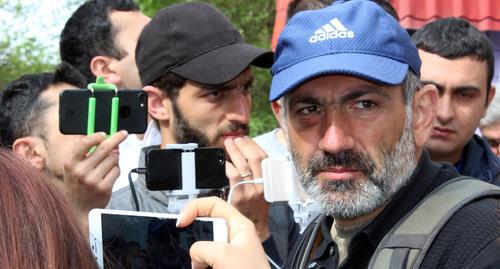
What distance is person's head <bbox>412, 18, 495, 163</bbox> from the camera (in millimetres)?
3305

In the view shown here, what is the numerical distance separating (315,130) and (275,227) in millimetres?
1112

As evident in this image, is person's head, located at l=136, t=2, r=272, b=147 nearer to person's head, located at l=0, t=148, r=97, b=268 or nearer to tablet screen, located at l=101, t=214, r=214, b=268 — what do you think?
tablet screen, located at l=101, t=214, r=214, b=268

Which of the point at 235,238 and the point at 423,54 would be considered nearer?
the point at 235,238

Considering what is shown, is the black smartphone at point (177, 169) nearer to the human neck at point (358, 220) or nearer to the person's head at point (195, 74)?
the human neck at point (358, 220)

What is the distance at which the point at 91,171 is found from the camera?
2.57 m

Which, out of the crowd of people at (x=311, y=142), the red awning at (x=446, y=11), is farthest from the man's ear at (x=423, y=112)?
the red awning at (x=446, y=11)

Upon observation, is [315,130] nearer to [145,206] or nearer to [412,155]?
[412,155]

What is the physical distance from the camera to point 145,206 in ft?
9.12

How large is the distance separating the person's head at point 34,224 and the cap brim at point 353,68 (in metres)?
0.70

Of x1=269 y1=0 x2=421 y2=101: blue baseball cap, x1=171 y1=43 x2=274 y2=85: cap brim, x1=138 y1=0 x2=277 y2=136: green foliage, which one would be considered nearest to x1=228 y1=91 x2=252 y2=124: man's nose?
x1=171 y1=43 x2=274 y2=85: cap brim

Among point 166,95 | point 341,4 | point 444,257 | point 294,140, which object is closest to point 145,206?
point 166,95

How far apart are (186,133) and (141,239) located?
51.2 inches

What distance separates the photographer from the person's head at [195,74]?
300cm

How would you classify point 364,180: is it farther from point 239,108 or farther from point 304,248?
point 239,108
